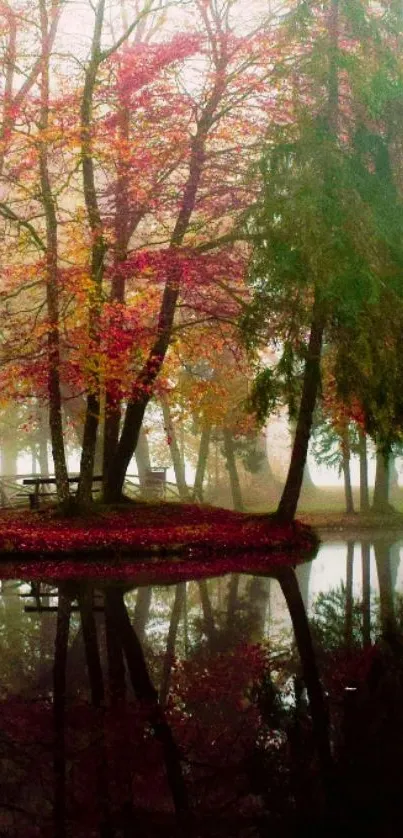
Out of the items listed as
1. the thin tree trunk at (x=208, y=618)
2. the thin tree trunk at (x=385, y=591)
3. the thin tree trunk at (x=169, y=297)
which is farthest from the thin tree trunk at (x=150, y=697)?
the thin tree trunk at (x=169, y=297)

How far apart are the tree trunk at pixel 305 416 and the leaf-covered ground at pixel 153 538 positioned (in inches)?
23.2

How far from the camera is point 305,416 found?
63.4 feet

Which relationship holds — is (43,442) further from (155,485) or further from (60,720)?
(60,720)

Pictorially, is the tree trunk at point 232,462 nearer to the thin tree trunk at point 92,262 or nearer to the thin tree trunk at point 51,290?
the thin tree trunk at point 92,262

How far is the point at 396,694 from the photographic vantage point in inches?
253

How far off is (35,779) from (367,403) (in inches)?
599

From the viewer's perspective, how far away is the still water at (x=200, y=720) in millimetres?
4348

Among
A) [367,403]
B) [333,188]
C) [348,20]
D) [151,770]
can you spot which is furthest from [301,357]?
[151,770]

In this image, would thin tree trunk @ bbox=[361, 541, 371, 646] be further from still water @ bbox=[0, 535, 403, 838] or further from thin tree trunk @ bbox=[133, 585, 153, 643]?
thin tree trunk @ bbox=[133, 585, 153, 643]

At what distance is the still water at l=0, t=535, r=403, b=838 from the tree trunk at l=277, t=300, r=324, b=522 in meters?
8.46

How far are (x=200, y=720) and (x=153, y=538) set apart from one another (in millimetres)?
11498

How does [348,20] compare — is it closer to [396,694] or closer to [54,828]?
[396,694]

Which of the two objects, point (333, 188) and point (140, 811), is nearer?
point (140, 811)

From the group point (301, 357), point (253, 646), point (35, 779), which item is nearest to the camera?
point (35, 779)
